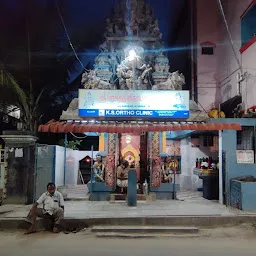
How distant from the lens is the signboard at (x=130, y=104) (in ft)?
Result: 39.0

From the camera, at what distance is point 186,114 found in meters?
12.0

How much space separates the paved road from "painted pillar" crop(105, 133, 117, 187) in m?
4.62

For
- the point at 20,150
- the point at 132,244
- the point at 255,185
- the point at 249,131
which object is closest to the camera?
the point at 132,244

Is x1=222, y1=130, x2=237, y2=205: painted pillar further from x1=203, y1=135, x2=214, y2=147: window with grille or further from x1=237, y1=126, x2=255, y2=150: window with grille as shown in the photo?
x1=203, y1=135, x2=214, y2=147: window with grille

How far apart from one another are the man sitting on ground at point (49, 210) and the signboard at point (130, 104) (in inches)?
160

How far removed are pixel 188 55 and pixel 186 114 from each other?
458 inches

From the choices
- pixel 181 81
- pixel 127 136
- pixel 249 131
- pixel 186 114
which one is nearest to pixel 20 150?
pixel 127 136

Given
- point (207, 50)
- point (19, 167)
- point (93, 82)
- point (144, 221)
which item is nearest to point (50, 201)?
point (144, 221)

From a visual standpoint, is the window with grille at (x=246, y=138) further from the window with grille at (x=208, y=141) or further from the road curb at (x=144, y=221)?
the road curb at (x=144, y=221)

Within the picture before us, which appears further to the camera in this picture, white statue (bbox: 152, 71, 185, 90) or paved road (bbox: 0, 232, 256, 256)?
white statue (bbox: 152, 71, 185, 90)

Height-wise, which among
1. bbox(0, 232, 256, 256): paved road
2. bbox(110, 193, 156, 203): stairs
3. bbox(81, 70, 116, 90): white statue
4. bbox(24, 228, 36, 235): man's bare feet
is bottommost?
bbox(0, 232, 256, 256): paved road

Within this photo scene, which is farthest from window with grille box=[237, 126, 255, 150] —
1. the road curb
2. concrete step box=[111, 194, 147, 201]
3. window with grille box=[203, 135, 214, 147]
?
concrete step box=[111, 194, 147, 201]

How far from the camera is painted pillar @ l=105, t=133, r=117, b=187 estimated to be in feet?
42.2

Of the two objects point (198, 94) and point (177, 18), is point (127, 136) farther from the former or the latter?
point (177, 18)
